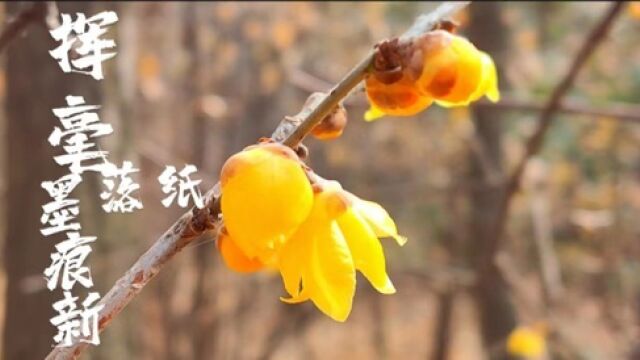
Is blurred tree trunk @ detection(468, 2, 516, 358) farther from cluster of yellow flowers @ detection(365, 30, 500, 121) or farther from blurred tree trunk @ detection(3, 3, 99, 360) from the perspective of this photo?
cluster of yellow flowers @ detection(365, 30, 500, 121)

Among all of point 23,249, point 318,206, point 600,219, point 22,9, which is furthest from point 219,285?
point 318,206

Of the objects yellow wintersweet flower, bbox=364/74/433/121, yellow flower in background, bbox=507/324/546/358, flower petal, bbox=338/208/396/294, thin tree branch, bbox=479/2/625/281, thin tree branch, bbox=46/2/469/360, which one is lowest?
yellow flower in background, bbox=507/324/546/358

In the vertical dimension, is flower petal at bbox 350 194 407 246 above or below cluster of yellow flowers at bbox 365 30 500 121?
below

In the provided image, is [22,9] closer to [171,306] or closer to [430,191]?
[171,306]

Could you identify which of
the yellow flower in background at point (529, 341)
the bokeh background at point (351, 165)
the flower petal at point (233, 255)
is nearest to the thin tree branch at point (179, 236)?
the flower petal at point (233, 255)

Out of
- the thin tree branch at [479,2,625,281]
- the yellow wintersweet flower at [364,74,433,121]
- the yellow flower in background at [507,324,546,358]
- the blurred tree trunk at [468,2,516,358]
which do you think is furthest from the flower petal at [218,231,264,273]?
the blurred tree trunk at [468,2,516,358]

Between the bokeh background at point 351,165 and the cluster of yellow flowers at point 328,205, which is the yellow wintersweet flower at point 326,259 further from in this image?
the bokeh background at point 351,165
